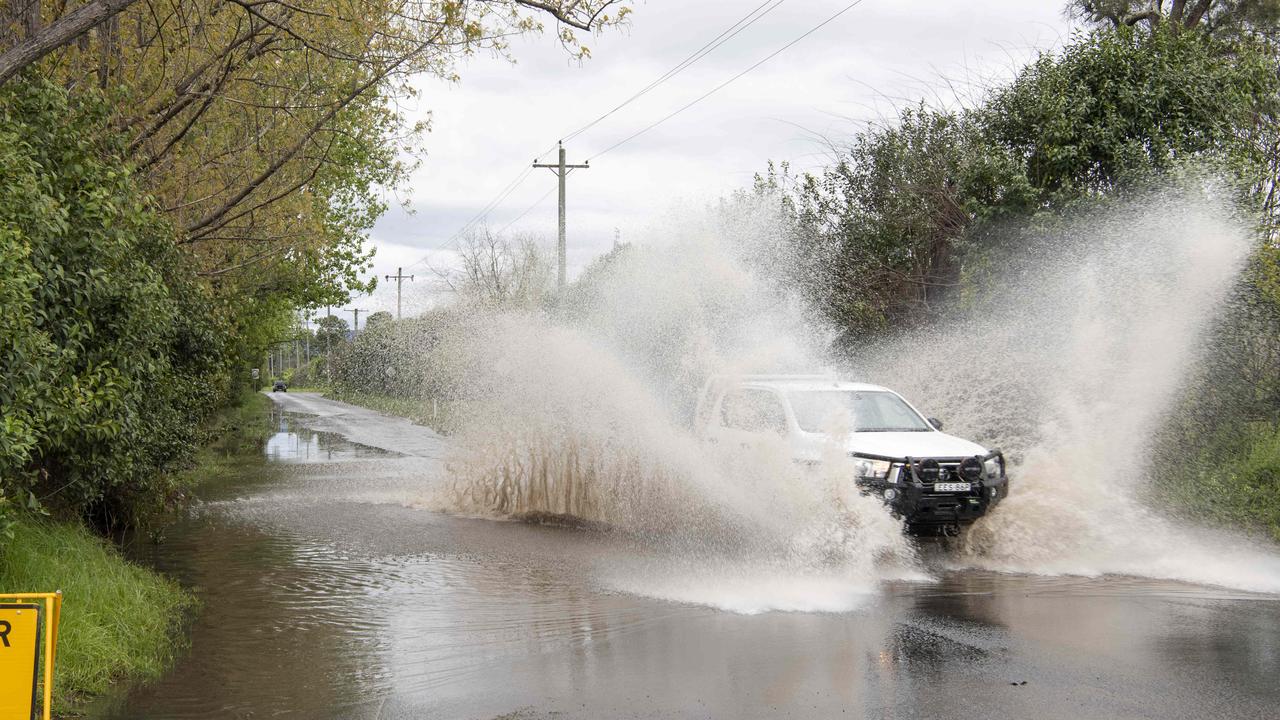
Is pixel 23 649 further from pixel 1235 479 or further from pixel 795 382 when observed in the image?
pixel 1235 479

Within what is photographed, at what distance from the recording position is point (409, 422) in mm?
39719

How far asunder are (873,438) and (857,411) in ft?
3.26

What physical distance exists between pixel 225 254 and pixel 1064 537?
16089mm

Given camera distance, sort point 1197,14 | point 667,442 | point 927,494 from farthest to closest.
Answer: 1. point 1197,14
2. point 667,442
3. point 927,494

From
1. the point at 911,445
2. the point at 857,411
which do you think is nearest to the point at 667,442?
the point at 857,411

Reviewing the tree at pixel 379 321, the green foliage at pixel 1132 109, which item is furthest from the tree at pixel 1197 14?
the tree at pixel 379 321

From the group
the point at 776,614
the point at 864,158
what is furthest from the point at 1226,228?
the point at 776,614

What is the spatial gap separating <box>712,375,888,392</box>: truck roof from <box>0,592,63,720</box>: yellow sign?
8.14 m

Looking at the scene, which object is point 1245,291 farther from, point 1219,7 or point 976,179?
point 1219,7

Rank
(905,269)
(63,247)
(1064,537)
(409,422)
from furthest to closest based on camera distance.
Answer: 1. (409,422)
2. (905,269)
3. (1064,537)
4. (63,247)

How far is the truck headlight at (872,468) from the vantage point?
1009cm

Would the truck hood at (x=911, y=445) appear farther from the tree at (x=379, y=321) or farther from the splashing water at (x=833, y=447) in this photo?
the tree at (x=379, y=321)

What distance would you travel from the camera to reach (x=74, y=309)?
7.60m

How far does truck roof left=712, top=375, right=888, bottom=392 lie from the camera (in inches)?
460
